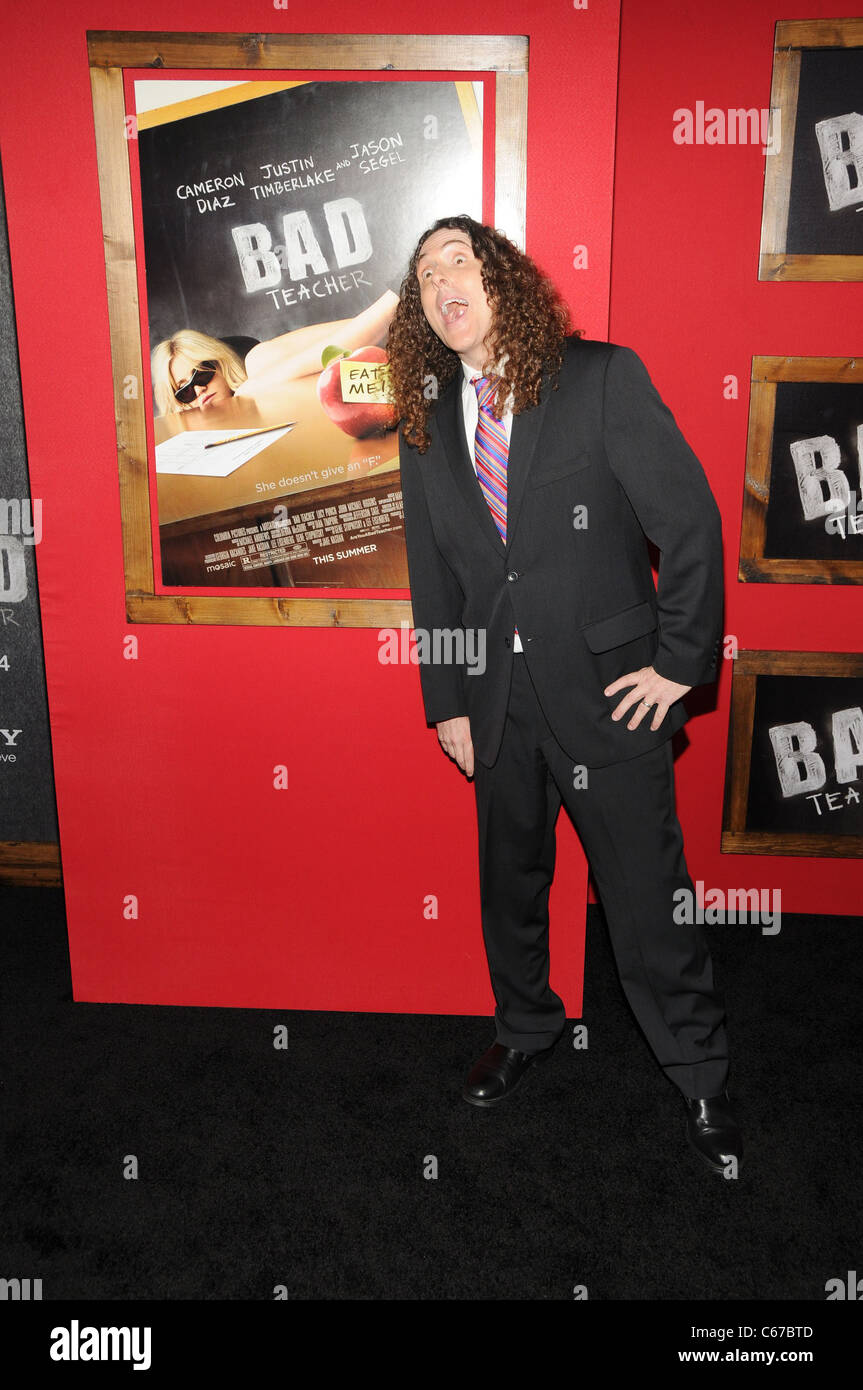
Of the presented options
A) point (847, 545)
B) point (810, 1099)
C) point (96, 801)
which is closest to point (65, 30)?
point (96, 801)

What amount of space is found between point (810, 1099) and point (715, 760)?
104cm

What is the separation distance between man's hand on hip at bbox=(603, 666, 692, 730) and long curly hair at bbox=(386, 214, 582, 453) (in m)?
0.55

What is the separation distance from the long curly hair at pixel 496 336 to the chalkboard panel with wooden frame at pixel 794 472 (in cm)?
89

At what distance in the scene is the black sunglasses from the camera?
2283 millimetres

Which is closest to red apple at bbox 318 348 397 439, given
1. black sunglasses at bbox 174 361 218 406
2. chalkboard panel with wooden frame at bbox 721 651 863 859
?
black sunglasses at bbox 174 361 218 406

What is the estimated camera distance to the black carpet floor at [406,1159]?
1874 mm

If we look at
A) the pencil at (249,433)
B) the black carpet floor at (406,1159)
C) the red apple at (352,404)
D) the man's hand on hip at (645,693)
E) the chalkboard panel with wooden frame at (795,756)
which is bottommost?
the black carpet floor at (406,1159)

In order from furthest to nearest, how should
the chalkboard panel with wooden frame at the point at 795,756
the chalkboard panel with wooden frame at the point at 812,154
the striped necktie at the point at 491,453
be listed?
the chalkboard panel with wooden frame at the point at 795,756
the chalkboard panel with wooden frame at the point at 812,154
the striped necktie at the point at 491,453

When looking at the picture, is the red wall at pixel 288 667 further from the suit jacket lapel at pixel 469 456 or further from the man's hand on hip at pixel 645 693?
the man's hand on hip at pixel 645 693

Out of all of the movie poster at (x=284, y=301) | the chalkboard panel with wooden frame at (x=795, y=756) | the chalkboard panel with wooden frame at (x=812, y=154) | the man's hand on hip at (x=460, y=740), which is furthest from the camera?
the chalkboard panel with wooden frame at (x=795, y=756)

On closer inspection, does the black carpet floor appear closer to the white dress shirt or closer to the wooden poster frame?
the white dress shirt

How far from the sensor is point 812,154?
104 inches

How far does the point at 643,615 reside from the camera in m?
2.00

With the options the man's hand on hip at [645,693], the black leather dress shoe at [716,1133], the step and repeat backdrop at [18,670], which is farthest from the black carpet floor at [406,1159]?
the man's hand on hip at [645,693]
